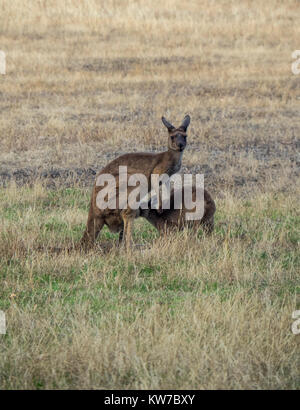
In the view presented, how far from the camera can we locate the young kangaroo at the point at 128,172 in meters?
6.44

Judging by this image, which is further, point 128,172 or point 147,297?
point 128,172

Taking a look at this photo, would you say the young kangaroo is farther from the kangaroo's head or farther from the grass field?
the grass field

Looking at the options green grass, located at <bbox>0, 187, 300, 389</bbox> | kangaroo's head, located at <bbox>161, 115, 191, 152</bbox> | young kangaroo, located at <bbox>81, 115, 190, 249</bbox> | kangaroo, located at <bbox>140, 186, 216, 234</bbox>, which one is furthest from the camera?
kangaroo, located at <bbox>140, 186, 216, 234</bbox>

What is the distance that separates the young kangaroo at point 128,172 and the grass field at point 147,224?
222 mm

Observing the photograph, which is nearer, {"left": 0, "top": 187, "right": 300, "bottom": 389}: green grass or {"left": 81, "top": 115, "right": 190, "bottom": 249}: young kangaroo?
{"left": 0, "top": 187, "right": 300, "bottom": 389}: green grass

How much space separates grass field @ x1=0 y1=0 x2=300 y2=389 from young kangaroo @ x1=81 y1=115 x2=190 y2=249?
22 cm

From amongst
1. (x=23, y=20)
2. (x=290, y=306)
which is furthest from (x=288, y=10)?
(x=290, y=306)

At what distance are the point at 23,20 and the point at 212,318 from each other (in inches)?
784

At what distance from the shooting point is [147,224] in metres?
7.59

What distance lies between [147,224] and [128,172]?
1140mm

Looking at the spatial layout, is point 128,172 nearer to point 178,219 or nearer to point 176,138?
point 176,138

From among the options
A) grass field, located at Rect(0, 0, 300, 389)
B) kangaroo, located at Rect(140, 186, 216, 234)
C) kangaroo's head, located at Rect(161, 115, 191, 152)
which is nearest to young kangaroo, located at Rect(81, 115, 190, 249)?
kangaroo's head, located at Rect(161, 115, 191, 152)

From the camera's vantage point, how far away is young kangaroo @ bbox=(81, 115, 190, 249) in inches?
253

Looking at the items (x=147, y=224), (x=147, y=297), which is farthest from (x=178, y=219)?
(x=147, y=297)
